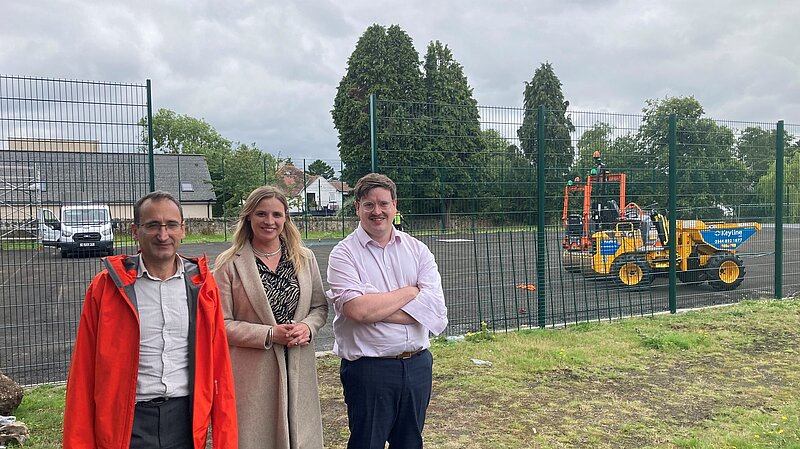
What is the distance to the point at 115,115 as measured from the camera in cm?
553

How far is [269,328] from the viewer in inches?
106

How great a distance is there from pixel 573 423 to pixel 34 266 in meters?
5.12

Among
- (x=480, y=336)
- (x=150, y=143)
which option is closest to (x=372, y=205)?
(x=150, y=143)

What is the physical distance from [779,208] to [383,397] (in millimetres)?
8858

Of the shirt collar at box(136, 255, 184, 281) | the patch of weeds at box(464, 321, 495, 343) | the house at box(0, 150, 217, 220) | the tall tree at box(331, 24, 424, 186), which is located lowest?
the patch of weeds at box(464, 321, 495, 343)

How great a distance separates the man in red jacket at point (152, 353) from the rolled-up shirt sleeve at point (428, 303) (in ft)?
2.82

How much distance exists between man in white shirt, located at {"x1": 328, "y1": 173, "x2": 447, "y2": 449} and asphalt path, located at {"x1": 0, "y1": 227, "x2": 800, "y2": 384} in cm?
318

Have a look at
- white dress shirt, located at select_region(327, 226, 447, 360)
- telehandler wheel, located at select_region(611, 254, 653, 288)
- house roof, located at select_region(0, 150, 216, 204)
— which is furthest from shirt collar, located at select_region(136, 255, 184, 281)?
telehandler wheel, located at select_region(611, 254, 653, 288)

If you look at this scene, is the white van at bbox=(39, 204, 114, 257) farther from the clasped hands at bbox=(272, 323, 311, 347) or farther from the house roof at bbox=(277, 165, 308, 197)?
the house roof at bbox=(277, 165, 308, 197)

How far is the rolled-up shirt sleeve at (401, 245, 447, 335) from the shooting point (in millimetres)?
2838

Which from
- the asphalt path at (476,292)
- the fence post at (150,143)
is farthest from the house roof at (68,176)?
the asphalt path at (476,292)

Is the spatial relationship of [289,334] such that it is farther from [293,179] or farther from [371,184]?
[293,179]

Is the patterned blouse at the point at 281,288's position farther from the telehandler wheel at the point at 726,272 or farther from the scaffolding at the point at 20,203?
the telehandler wheel at the point at 726,272

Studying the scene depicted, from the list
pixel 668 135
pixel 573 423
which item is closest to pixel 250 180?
pixel 668 135
